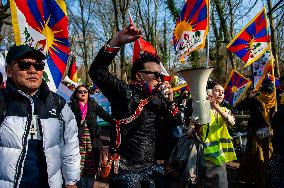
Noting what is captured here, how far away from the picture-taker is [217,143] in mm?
4418

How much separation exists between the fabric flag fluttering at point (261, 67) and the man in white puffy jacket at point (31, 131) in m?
5.62

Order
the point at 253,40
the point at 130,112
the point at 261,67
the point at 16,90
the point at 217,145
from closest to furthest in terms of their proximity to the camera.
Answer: the point at 16,90
the point at 130,112
the point at 217,145
the point at 253,40
the point at 261,67

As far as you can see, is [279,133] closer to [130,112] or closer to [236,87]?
[130,112]

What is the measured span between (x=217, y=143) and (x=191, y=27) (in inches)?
151

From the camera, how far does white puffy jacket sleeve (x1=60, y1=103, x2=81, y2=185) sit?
2918mm

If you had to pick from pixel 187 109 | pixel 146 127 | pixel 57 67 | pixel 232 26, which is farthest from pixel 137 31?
pixel 232 26

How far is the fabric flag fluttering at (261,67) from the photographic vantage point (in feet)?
25.5

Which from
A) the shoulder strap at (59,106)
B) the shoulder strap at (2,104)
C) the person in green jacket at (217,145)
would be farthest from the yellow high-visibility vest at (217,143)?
the shoulder strap at (2,104)

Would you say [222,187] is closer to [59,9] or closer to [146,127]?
[146,127]

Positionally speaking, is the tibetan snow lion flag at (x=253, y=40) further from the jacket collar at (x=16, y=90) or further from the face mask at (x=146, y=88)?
the jacket collar at (x=16, y=90)

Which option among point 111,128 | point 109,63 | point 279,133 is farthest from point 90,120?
point 279,133

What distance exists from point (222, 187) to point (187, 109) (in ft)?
3.47

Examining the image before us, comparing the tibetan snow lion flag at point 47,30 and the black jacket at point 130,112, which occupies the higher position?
the tibetan snow lion flag at point 47,30

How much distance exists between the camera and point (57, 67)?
14.7 ft
